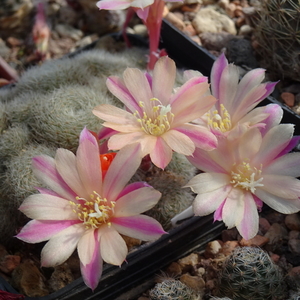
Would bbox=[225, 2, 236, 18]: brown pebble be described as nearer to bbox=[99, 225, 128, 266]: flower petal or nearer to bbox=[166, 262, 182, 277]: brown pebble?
Answer: bbox=[166, 262, 182, 277]: brown pebble

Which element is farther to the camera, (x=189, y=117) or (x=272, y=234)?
(x=272, y=234)

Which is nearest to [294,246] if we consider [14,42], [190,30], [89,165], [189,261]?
[189,261]

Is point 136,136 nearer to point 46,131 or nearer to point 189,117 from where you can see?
point 189,117

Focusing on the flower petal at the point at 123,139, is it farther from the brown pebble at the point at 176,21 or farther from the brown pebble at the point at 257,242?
the brown pebble at the point at 176,21

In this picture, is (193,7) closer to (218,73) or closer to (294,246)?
(218,73)

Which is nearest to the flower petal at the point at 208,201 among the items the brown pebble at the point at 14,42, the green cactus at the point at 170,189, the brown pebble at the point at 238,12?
the green cactus at the point at 170,189

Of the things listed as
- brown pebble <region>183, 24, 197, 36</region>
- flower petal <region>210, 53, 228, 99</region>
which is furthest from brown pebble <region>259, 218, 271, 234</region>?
brown pebble <region>183, 24, 197, 36</region>

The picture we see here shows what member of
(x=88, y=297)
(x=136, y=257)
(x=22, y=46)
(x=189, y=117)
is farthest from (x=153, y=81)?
(x=22, y=46)
